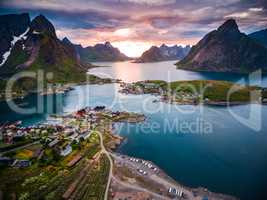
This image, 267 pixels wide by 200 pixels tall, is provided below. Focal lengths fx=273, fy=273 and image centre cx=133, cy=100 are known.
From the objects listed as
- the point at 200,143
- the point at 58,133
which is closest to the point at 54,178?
the point at 58,133

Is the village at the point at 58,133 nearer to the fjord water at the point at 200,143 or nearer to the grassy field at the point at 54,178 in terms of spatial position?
the grassy field at the point at 54,178

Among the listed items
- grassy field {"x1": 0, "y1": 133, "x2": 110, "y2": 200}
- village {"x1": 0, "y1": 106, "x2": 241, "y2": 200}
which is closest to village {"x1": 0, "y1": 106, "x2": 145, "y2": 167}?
village {"x1": 0, "y1": 106, "x2": 241, "y2": 200}

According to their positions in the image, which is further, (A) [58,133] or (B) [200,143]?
(A) [58,133]

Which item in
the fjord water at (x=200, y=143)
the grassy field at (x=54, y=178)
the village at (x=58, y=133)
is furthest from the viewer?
the village at (x=58, y=133)

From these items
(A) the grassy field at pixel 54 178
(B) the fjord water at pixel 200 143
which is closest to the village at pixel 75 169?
(A) the grassy field at pixel 54 178

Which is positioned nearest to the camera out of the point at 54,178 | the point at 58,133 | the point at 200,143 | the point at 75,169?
the point at 54,178

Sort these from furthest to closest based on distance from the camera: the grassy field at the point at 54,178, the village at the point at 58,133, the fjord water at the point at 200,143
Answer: the village at the point at 58,133
the fjord water at the point at 200,143
the grassy field at the point at 54,178

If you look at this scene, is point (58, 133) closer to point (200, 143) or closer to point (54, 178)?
point (54, 178)

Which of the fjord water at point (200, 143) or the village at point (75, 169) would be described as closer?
the village at point (75, 169)

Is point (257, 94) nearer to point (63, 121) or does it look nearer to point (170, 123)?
point (170, 123)

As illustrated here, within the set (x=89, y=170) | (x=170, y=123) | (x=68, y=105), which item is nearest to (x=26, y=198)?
(x=89, y=170)
